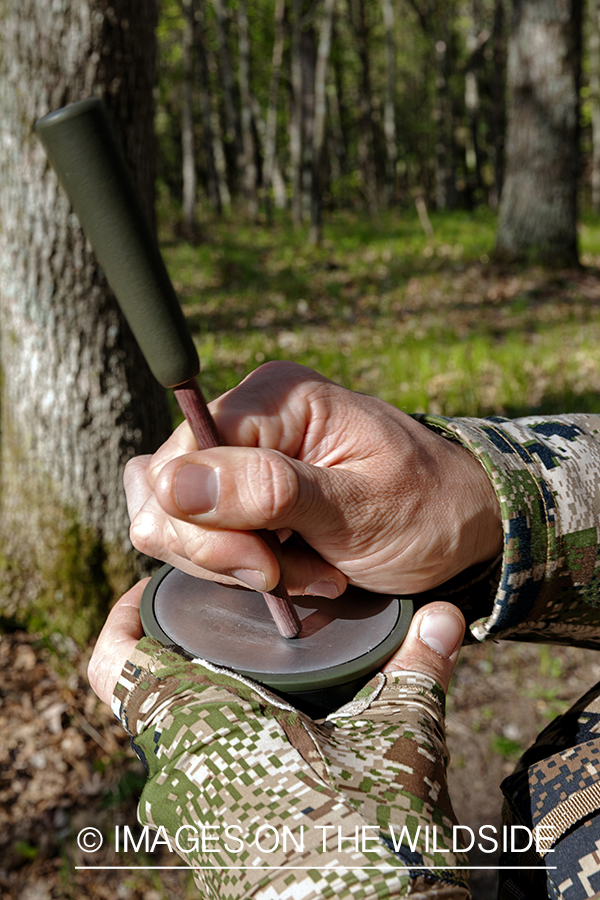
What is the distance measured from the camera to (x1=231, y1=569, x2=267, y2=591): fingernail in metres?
1.02

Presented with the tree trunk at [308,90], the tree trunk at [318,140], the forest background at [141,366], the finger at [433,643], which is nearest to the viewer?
the finger at [433,643]

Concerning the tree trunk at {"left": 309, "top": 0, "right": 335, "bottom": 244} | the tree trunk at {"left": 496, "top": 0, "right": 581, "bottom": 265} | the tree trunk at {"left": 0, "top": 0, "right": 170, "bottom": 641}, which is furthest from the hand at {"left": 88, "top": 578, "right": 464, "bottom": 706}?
the tree trunk at {"left": 309, "top": 0, "right": 335, "bottom": 244}

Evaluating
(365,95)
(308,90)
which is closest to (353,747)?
(308,90)

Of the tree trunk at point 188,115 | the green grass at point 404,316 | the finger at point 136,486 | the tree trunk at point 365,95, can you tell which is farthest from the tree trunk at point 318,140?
the finger at point 136,486

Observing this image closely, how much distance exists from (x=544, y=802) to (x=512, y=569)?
40 centimetres

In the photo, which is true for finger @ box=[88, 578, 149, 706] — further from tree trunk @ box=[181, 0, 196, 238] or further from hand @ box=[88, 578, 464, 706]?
tree trunk @ box=[181, 0, 196, 238]

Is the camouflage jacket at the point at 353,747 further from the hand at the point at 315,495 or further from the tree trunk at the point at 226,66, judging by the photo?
the tree trunk at the point at 226,66

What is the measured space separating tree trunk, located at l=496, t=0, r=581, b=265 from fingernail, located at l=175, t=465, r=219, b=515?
7.19 m

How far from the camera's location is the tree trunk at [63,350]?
7.94 ft

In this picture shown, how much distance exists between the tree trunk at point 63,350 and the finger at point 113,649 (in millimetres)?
1686

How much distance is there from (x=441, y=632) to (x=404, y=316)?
19.0ft

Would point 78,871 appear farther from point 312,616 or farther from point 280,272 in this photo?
point 280,272

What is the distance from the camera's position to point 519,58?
704 cm

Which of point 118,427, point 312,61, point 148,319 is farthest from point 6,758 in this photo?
point 312,61
